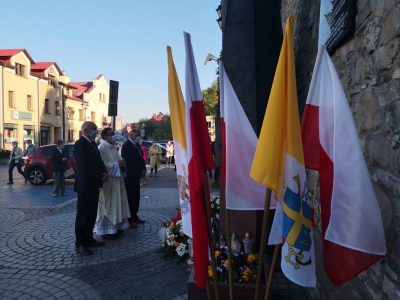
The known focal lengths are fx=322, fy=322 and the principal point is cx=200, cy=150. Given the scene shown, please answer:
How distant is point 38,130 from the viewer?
31547 mm

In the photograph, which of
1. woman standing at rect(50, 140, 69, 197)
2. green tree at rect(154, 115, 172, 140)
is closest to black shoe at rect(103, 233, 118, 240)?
woman standing at rect(50, 140, 69, 197)

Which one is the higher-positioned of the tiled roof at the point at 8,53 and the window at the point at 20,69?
the tiled roof at the point at 8,53

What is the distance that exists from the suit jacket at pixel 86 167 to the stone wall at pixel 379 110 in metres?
3.55

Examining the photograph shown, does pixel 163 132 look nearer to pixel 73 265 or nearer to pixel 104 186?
pixel 104 186

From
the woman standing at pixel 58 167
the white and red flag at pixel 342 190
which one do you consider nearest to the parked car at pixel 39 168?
the woman standing at pixel 58 167

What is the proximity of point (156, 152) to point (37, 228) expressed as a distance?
8.39 meters

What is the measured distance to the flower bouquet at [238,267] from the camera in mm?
3332

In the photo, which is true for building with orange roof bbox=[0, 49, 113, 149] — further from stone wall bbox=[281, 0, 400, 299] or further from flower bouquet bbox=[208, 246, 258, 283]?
stone wall bbox=[281, 0, 400, 299]

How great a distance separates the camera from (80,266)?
14.4 ft

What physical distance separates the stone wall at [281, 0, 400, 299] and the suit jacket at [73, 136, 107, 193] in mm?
3551

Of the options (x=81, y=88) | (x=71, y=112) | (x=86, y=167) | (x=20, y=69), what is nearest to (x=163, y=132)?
(x=81, y=88)

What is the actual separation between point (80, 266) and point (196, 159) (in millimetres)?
3240

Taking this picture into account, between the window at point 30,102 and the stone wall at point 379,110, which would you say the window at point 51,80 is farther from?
the stone wall at point 379,110

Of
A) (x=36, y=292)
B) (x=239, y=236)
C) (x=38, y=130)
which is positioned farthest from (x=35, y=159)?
(x=38, y=130)
